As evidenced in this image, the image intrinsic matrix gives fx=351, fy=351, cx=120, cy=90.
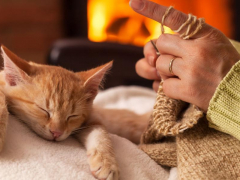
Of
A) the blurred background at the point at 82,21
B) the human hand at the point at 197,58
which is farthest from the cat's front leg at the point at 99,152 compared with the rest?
the blurred background at the point at 82,21

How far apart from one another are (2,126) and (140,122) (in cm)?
58

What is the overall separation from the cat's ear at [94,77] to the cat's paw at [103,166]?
282mm

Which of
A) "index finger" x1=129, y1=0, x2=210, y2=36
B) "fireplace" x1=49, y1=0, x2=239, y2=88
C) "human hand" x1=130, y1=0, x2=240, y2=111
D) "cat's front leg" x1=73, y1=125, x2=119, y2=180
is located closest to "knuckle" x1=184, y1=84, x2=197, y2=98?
Answer: "human hand" x1=130, y1=0, x2=240, y2=111

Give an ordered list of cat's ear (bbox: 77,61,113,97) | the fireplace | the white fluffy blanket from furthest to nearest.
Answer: the fireplace → cat's ear (bbox: 77,61,113,97) → the white fluffy blanket

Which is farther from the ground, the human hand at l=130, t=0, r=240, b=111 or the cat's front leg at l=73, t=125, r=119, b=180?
the human hand at l=130, t=0, r=240, b=111

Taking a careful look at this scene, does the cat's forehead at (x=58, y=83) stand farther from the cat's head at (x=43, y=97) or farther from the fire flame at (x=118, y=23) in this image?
the fire flame at (x=118, y=23)

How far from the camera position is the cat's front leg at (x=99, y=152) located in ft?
2.68

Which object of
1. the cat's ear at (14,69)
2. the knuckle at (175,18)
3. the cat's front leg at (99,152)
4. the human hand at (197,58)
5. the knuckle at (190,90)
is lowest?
the cat's front leg at (99,152)

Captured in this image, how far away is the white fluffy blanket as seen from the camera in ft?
2.51

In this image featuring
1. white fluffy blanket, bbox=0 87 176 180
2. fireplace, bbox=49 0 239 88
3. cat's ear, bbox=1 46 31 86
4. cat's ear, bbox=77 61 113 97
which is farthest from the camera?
fireplace, bbox=49 0 239 88

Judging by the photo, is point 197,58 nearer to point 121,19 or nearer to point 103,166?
point 103,166

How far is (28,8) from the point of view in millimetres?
3064

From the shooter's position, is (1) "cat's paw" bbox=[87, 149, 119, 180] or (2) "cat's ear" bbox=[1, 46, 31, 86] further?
(2) "cat's ear" bbox=[1, 46, 31, 86]

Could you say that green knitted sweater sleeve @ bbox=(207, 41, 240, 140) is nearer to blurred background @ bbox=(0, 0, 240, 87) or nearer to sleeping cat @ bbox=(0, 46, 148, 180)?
sleeping cat @ bbox=(0, 46, 148, 180)
